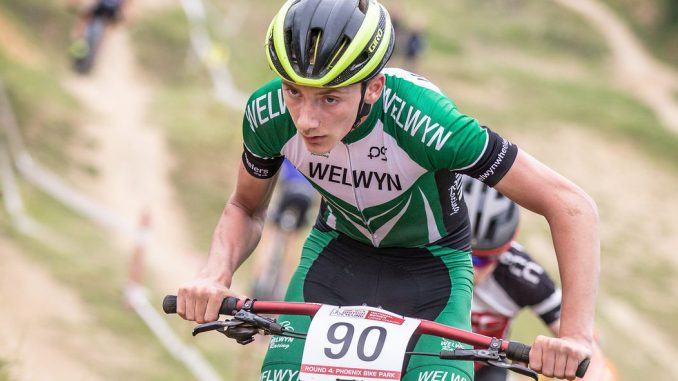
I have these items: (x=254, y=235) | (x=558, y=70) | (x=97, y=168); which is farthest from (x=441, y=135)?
(x=558, y=70)

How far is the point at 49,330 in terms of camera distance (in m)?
9.94

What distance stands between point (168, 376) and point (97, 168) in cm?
767

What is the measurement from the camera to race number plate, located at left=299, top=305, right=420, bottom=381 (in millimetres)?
3975

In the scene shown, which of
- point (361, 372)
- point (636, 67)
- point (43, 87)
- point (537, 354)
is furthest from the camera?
point (636, 67)

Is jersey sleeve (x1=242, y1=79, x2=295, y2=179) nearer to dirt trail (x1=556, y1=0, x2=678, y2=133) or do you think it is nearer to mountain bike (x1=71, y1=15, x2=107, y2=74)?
mountain bike (x1=71, y1=15, x2=107, y2=74)

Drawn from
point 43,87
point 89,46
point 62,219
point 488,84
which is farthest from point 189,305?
point 488,84

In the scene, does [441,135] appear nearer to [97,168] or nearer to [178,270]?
[178,270]

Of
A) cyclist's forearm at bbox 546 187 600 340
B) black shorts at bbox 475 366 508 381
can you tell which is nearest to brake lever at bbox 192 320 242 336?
cyclist's forearm at bbox 546 187 600 340

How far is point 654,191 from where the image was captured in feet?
79.9

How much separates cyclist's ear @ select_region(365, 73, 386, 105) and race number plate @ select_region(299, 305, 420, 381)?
0.89 m

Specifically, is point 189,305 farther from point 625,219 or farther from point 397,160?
point 625,219

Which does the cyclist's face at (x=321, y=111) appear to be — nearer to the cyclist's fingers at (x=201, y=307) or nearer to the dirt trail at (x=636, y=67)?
the cyclist's fingers at (x=201, y=307)

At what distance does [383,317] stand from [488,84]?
2600cm

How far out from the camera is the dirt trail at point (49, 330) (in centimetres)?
891
